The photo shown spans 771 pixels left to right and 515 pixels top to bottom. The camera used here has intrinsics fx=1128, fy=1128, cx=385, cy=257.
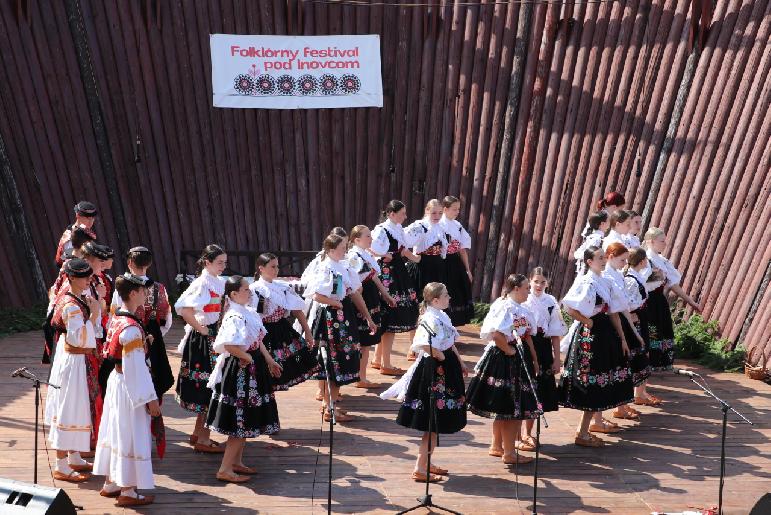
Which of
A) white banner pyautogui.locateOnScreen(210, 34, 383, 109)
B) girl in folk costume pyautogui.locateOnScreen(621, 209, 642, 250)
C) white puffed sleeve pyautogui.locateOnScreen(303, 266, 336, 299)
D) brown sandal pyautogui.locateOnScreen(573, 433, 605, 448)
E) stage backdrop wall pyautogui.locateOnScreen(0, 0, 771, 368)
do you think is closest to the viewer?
brown sandal pyautogui.locateOnScreen(573, 433, 605, 448)

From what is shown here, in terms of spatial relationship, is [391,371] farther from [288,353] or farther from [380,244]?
[288,353]

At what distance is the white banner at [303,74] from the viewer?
1296cm

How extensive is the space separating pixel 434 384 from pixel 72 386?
246 centimetres

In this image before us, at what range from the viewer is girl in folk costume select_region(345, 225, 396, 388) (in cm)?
957

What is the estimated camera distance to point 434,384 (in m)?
7.76

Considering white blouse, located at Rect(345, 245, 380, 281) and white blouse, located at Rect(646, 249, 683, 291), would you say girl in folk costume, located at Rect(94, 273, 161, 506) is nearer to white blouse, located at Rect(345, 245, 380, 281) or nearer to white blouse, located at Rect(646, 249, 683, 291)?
white blouse, located at Rect(345, 245, 380, 281)

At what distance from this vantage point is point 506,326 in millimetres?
7910

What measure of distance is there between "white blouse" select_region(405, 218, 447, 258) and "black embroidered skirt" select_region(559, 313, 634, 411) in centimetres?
245

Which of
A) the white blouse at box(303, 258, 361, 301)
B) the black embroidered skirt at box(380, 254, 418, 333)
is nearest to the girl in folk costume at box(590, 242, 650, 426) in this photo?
the white blouse at box(303, 258, 361, 301)

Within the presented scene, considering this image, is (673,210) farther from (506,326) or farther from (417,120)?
(506,326)

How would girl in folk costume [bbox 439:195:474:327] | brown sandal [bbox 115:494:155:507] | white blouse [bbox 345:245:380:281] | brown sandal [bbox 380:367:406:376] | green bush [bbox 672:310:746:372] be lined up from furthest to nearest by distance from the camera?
girl in folk costume [bbox 439:195:474:327] → green bush [bbox 672:310:746:372] → brown sandal [bbox 380:367:406:376] → white blouse [bbox 345:245:380:281] → brown sandal [bbox 115:494:155:507]

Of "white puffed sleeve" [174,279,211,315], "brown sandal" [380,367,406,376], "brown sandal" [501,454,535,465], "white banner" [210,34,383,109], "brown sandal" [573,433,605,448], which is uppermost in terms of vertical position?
"white banner" [210,34,383,109]

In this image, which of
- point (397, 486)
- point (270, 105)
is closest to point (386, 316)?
point (397, 486)

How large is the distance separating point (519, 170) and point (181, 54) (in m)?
4.06
